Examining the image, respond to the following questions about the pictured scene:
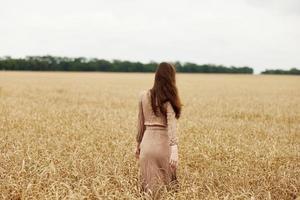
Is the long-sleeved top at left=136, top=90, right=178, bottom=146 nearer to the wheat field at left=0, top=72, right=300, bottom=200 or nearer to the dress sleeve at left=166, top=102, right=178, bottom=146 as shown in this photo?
the dress sleeve at left=166, top=102, right=178, bottom=146

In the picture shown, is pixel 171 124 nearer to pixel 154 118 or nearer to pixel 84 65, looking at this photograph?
pixel 154 118

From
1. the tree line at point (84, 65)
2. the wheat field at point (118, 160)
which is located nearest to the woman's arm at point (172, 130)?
the wheat field at point (118, 160)

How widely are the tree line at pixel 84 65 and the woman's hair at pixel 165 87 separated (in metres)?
87.4

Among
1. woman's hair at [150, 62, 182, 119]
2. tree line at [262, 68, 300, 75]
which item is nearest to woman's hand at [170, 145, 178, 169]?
woman's hair at [150, 62, 182, 119]

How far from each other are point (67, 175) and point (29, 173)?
778mm

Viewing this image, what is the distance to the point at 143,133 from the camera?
20.8ft

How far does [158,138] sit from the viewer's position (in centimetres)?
611

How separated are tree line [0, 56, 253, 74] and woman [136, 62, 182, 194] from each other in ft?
286

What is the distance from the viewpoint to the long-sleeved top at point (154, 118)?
6.00m

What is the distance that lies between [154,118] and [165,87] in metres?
0.45

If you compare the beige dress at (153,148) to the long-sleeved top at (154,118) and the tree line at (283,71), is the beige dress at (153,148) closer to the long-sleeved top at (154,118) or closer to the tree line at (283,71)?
the long-sleeved top at (154,118)

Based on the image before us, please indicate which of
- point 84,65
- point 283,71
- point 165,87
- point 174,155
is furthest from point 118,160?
point 283,71

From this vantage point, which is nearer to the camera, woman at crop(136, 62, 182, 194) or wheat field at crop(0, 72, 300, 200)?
wheat field at crop(0, 72, 300, 200)

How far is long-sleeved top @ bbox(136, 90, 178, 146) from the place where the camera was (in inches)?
236
